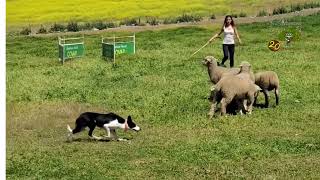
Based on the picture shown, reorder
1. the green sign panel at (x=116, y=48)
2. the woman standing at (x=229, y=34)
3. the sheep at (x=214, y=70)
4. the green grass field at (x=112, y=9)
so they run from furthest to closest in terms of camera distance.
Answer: the green grass field at (x=112, y=9) < the green sign panel at (x=116, y=48) < the woman standing at (x=229, y=34) < the sheep at (x=214, y=70)

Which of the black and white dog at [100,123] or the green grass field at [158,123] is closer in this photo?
the green grass field at [158,123]

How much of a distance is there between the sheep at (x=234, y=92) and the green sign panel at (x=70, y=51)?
44.6 ft

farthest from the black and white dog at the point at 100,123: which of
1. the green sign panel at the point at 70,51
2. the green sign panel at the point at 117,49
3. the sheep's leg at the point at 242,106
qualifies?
the green sign panel at the point at 70,51

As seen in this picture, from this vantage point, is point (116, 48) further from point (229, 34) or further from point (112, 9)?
point (112, 9)

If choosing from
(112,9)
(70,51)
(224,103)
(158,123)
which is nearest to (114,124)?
(158,123)

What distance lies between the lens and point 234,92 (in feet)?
52.4

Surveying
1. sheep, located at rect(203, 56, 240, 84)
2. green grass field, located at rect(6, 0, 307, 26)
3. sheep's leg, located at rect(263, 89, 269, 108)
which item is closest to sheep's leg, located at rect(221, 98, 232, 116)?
sheep's leg, located at rect(263, 89, 269, 108)

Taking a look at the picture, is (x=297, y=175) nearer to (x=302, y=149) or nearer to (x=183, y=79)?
(x=302, y=149)

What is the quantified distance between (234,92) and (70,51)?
48.3 feet

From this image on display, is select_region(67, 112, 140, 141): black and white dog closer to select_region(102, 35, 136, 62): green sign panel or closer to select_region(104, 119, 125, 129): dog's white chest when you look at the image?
select_region(104, 119, 125, 129): dog's white chest

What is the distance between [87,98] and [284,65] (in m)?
9.95

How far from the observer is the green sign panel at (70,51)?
28.6m

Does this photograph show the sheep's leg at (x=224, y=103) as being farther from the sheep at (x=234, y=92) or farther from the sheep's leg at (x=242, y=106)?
the sheep's leg at (x=242, y=106)

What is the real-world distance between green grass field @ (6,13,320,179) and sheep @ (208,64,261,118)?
427 millimetres
